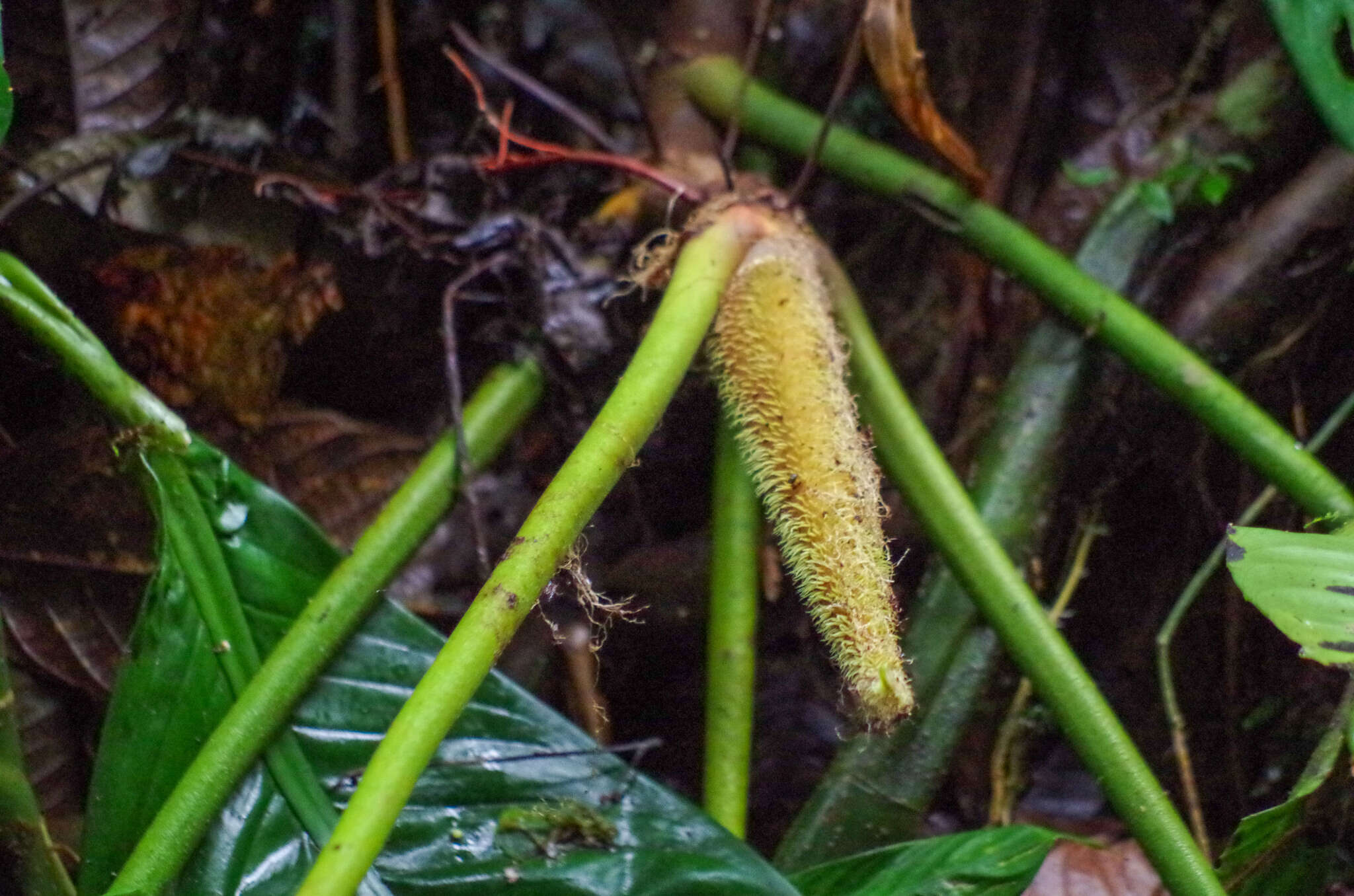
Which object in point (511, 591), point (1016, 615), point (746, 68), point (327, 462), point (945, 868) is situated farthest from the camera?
point (746, 68)

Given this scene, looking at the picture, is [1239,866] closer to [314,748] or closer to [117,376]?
[314,748]

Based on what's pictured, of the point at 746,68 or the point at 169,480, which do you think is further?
the point at 746,68

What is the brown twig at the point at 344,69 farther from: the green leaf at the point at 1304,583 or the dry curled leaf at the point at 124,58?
the green leaf at the point at 1304,583

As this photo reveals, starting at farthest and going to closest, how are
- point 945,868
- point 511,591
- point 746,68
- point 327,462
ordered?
point 746,68
point 327,462
point 945,868
point 511,591

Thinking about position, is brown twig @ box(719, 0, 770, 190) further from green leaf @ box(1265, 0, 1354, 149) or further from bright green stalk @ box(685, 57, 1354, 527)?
green leaf @ box(1265, 0, 1354, 149)

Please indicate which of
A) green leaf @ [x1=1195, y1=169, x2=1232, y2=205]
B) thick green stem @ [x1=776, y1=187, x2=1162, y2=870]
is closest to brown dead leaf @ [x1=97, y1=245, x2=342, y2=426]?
thick green stem @ [x1=776, y1=187, x2=1162, y2=870]

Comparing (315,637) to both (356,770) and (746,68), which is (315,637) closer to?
(356,770)

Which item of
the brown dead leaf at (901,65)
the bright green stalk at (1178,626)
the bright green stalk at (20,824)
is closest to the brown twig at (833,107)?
the brown dead leaf at (901,65)

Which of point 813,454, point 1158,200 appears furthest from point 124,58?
point 1158,200
